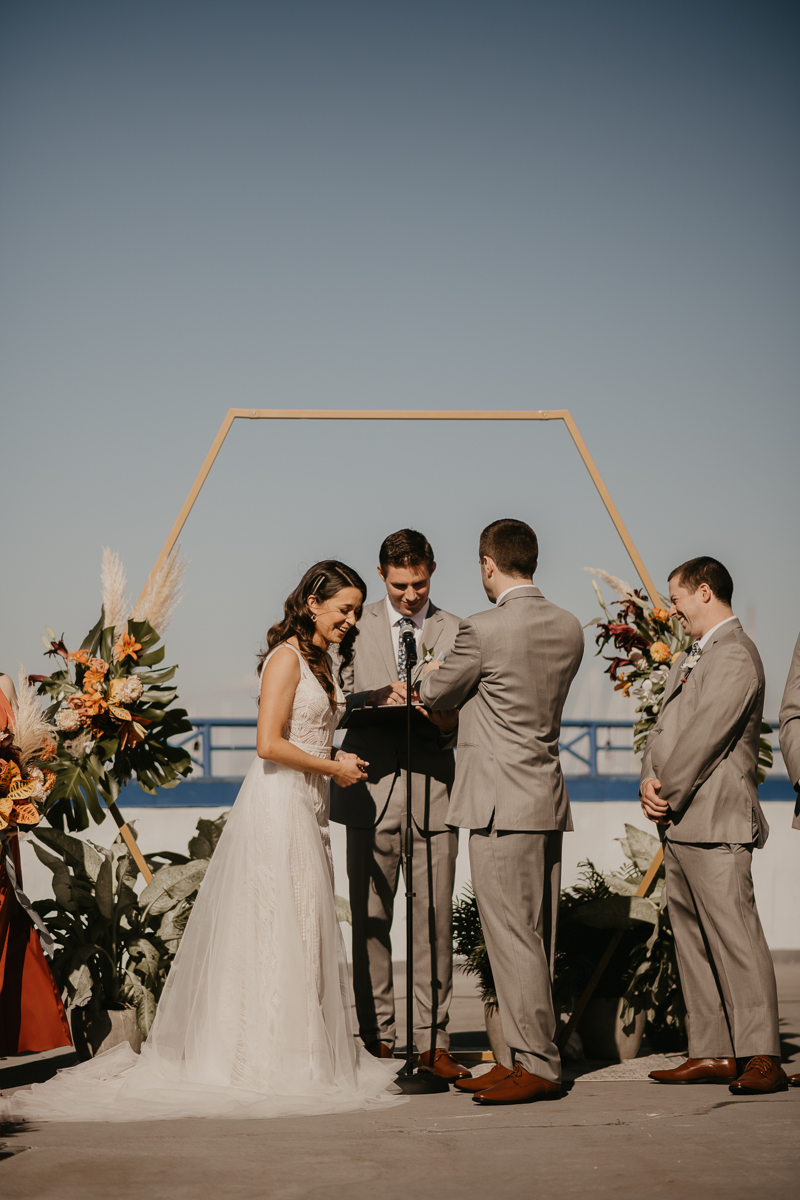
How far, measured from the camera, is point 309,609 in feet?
12.5

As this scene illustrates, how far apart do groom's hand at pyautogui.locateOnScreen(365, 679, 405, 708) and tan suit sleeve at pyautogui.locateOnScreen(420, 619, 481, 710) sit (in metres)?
0.39

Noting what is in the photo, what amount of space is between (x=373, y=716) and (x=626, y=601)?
1380mm

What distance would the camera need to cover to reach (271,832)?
367cm

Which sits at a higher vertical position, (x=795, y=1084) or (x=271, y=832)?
(x=271, y=832)

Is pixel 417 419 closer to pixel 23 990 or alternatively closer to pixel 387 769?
pixel 387 769

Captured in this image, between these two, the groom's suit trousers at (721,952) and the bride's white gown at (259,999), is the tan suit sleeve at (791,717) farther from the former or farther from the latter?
the bride's white gown at (259,999)

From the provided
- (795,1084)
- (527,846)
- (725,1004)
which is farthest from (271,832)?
(795,1084)

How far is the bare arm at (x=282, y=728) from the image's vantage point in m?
3.60

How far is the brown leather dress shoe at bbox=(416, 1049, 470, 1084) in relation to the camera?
3.82 meters

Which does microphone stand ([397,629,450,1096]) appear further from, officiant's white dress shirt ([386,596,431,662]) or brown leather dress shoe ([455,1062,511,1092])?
officiant's white dress shirt ([386,596,431,662])

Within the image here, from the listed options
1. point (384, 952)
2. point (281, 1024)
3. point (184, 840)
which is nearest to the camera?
point (281, 1024)

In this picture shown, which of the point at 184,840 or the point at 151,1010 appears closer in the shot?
the point at 151,1010

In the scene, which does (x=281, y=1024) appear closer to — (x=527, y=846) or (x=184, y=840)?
(x=527, y=846)

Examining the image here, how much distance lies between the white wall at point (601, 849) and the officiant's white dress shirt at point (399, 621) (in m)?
4.17
